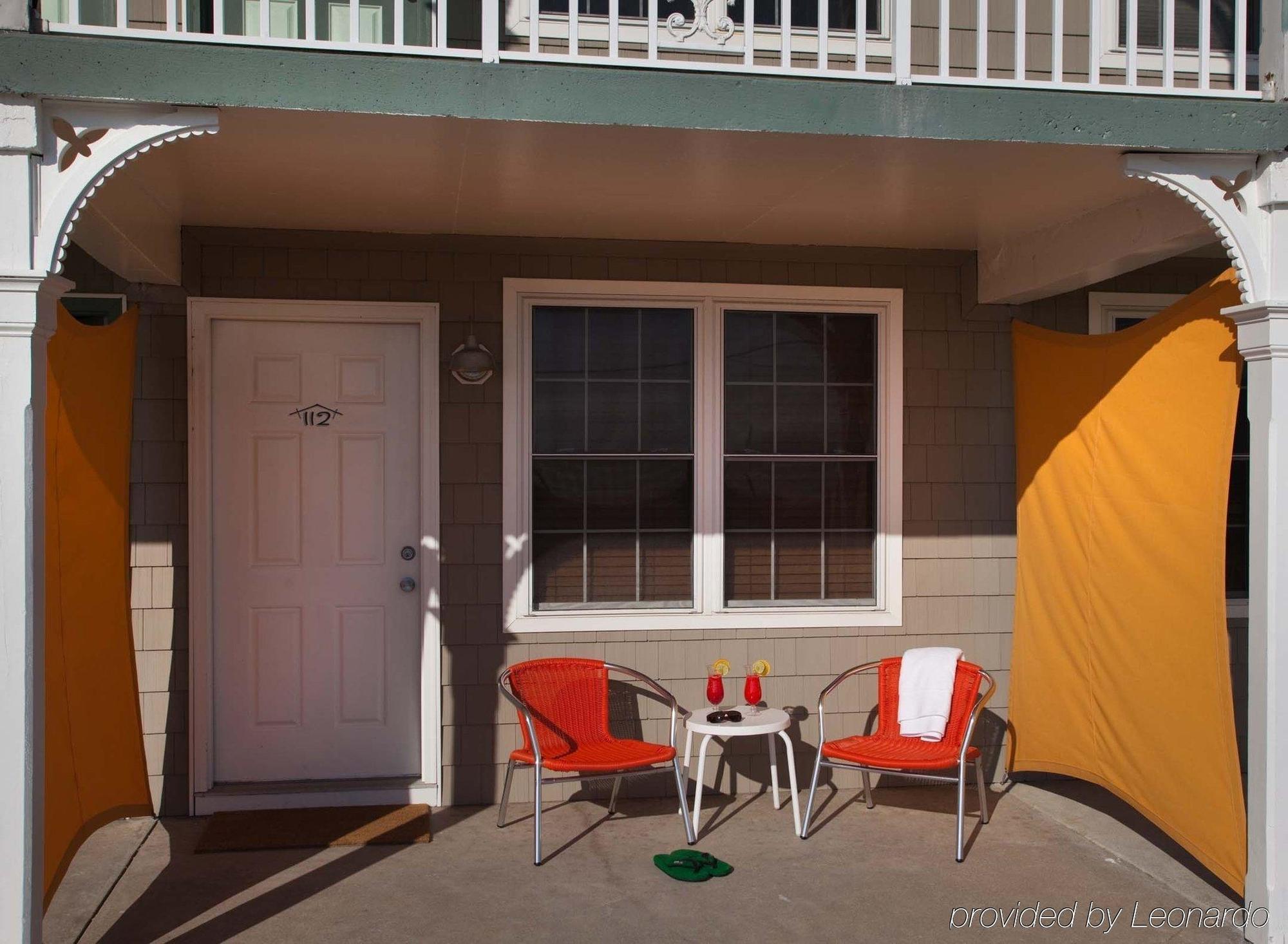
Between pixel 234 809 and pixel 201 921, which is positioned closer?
pixel 201 921

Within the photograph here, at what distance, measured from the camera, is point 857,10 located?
377 centimetres

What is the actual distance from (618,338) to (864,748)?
6.89 feet

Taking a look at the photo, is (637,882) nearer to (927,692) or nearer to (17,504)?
(927,692)

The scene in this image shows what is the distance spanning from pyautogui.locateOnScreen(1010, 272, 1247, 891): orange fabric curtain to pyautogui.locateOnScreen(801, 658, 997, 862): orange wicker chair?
0.38m

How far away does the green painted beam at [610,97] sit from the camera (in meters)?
3.17

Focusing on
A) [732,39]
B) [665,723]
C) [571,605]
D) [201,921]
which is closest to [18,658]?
[201,921]

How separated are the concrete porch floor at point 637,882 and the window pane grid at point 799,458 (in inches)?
42.1

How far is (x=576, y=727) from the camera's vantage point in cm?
504

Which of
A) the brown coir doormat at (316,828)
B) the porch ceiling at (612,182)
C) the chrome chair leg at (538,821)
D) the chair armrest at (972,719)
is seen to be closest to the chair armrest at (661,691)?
the chrome chair leg at (538,821)

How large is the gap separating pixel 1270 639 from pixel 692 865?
2146 mm

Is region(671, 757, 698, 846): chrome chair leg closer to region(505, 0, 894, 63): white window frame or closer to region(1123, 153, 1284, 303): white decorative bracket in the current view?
region(1123, 153, 1284, 303): white decorative bracket

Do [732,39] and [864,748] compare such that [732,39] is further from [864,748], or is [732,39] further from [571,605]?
[864,748]

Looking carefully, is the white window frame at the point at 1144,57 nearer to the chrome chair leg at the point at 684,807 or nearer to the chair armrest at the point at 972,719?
the chair armrest at the point at 972,719

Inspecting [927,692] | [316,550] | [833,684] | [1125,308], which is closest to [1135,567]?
[927,692]
